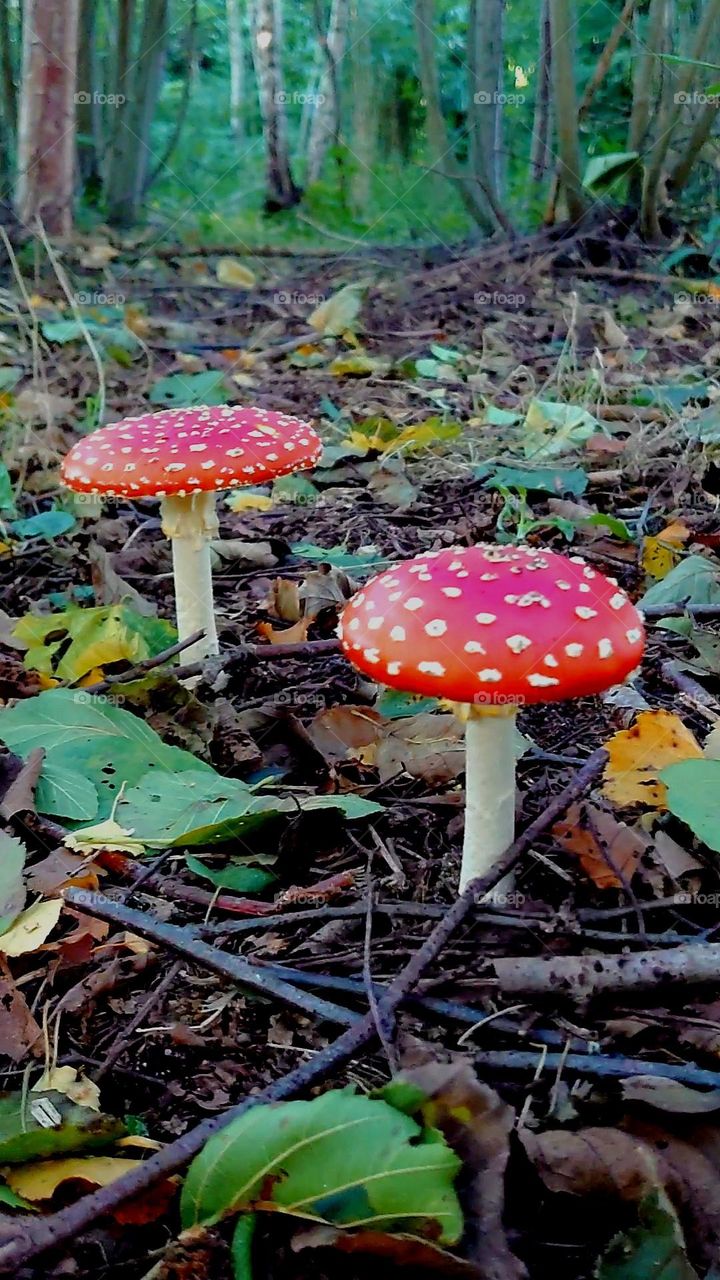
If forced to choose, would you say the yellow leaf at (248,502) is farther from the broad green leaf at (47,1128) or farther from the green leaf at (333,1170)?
the green leaf at (333,1170)

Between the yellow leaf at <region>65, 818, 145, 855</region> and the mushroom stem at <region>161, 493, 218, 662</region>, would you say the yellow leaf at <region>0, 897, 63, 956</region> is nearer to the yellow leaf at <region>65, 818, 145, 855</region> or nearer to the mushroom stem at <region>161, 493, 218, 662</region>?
the yellow leaf at <region>65, 818, 145, 855</region>

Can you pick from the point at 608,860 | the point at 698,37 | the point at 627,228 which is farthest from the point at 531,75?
the point at 608,860

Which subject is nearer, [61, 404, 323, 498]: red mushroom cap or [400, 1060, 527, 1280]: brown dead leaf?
[400, 1060, 527, 1280]: brown dead leaf

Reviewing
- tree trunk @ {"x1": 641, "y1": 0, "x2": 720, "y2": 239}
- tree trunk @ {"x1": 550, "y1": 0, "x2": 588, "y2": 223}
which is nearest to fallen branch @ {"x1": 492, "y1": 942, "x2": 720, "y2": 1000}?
tree trunk @ {"x1": 641, "y1": 0, "x2": 720, "y2": 239}

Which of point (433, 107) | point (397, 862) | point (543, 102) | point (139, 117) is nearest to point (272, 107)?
point (139, 117)

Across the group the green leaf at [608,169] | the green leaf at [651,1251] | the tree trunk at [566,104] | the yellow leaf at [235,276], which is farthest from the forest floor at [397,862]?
the yellow leaf at [235,276]
